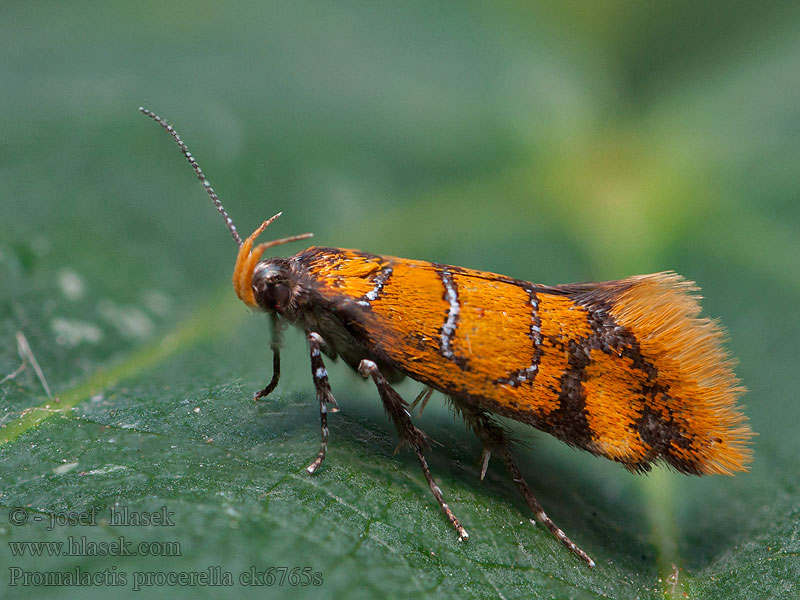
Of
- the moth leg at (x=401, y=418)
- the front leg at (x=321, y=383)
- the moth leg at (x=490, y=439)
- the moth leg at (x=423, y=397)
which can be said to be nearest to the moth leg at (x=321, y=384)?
the front leg at (x=321, y=383)

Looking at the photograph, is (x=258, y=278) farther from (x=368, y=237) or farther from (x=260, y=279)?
(x=368, y=237)

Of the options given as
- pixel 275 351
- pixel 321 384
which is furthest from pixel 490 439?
pixel 275 351

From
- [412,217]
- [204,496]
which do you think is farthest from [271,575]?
[412,217]

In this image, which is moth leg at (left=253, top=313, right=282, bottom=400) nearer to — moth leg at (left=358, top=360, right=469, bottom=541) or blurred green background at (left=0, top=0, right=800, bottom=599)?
blurred green background at (left=0, top=0, right=800, bottom=599)

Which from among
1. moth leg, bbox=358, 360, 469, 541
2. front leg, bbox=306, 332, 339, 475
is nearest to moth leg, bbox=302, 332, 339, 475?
front leg, bbox=306, 332, 339, 475

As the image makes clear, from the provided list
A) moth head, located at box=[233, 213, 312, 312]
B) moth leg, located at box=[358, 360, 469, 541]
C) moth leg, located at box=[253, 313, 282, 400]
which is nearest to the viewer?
moth leg, located at box=[358, 360, 469, 541]

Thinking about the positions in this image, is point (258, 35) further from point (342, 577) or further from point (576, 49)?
point (342, 577)

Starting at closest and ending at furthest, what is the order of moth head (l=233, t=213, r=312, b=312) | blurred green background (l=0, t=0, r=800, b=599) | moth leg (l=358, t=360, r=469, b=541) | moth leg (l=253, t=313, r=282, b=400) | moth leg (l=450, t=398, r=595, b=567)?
blurred green background (l=0, t=0, r=800, b=599)
moth leg (l=358, t=360, r=469, b=541)
moth leg (l=450, t=398, r=595, b=567)
moth head (l=233, t=213, r=312, b=312)
moth leg (l=253, t=313, r=282, b=400)

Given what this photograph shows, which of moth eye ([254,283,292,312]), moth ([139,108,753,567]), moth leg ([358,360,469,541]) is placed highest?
moth ([139,108,753,567])
